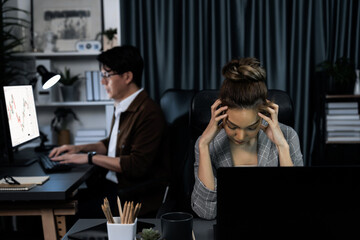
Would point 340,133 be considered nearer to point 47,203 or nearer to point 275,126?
point 275,126

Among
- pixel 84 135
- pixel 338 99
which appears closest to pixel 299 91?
pixel 338 99

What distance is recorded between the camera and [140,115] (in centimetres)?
220

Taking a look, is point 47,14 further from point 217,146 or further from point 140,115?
point 217,146

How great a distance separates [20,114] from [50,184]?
1.88ft

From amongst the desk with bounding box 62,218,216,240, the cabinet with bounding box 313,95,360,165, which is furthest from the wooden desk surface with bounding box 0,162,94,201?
the cabinet with bounding box 313,95,360,165

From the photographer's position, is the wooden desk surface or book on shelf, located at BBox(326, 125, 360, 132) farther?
book on shelf, located at BBox(326, 125, 360, 132)

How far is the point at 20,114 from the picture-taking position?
2.08 meters

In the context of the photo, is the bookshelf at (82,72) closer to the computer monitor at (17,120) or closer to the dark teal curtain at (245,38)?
the dark teal curtain at (245,38)

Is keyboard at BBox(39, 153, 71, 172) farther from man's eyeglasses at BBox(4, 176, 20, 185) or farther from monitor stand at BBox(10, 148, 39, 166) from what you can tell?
Answer: man's eyeglasses at BBox(4, 176, 20, 185)

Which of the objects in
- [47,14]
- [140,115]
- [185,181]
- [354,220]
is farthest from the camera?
[47,14]

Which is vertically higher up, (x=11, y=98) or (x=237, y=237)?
(x=11, y=98)

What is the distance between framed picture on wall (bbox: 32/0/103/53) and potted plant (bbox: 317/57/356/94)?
184 cm

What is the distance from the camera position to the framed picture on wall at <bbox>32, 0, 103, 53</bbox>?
3.24 meters

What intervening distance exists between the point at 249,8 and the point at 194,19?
45cm
